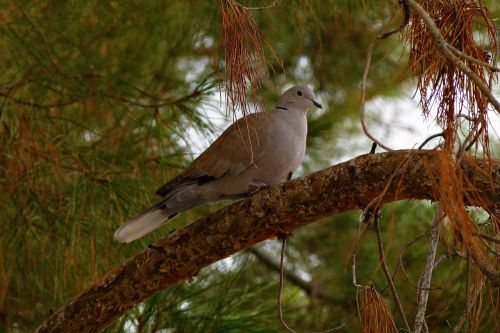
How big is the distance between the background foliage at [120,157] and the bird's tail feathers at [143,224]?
10 centimetres

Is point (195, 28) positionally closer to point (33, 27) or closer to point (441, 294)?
point (33, 27)

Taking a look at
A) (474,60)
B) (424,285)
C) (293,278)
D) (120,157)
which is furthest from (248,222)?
(293,278)

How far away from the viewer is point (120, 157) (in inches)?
93.8

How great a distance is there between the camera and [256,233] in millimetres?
1649

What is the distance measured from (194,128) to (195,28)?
488mm

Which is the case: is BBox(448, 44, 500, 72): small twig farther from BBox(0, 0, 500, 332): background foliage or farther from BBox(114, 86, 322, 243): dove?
BBox(114, 86, 322, 243): dove

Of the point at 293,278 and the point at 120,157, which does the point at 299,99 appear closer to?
the point at 120,157

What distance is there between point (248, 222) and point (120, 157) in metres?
0.84

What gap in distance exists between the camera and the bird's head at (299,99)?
2414 mm

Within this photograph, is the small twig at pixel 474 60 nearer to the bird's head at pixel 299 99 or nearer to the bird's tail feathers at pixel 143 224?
the bird's tail feathers at pixel 143 224

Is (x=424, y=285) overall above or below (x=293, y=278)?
below

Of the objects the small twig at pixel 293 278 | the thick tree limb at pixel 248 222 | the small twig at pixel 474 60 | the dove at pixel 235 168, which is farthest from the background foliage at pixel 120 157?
the small twig at pixel 474 60

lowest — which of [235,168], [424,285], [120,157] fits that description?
[424,285]

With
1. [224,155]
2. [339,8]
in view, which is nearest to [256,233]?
[224,155]
